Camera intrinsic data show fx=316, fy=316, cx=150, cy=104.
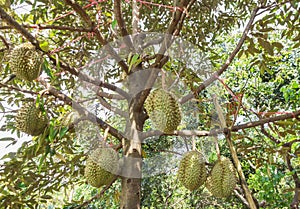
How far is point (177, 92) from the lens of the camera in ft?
4.25

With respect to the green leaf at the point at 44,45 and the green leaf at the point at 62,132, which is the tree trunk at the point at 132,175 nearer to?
the green leaf at the point at 62,132

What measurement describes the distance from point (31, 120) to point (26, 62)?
200 millimetres

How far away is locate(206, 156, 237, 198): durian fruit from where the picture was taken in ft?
3.41

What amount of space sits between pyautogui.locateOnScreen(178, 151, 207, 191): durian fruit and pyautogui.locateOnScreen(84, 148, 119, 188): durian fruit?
23 centimetres

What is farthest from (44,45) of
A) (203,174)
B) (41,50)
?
(203,174)

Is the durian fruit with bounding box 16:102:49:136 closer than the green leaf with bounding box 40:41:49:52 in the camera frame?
No

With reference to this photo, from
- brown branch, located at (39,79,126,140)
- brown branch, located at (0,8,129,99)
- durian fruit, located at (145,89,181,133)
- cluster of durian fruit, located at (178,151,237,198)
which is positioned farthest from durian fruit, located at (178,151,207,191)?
brown branch, located at (0,8,129,99)

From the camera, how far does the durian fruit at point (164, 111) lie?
37.6 inches

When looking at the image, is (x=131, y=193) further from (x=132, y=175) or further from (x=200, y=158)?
(x=200, y=158)

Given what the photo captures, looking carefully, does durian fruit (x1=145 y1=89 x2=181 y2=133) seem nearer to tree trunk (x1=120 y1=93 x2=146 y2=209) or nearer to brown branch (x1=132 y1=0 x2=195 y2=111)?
brown branch (x1=132 y1=0 x2=195 y2=111)

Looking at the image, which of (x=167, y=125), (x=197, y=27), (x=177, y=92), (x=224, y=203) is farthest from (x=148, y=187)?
(x=167, y=125)

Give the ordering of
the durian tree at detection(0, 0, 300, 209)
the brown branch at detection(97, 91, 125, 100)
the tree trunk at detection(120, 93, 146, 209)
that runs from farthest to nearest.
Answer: the brown branch at detection(97, 91, 125, 100)
the tree trunk at detection(120, 93, 146, 209)
the durian tree at detection(0, 0, 300, 209)

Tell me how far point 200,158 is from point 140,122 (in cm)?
29

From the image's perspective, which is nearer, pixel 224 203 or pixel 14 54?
pixel 14 54
